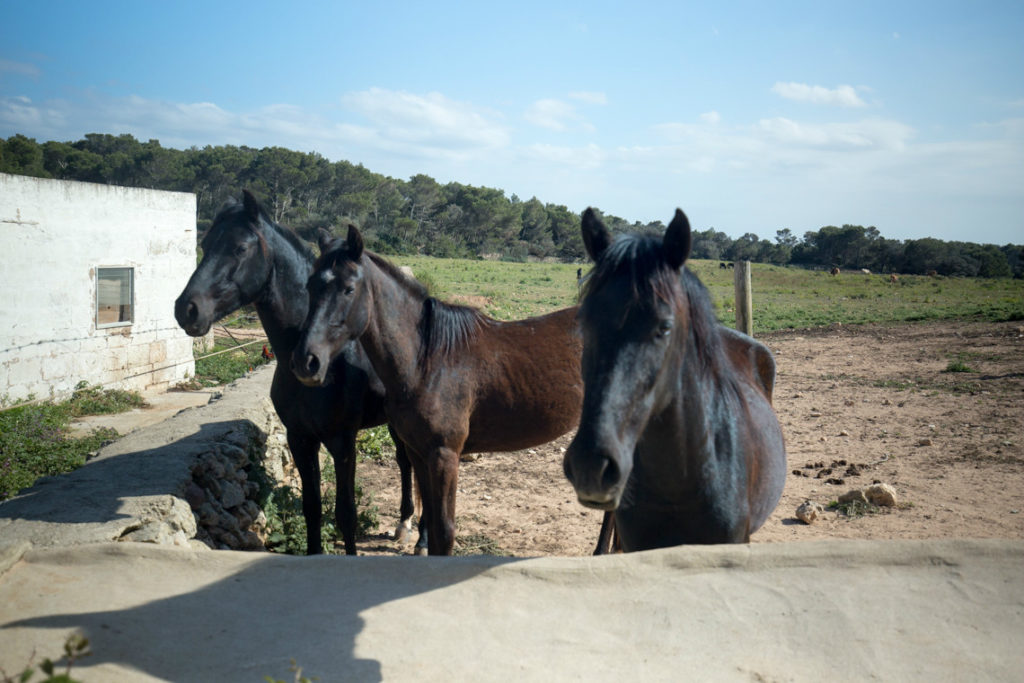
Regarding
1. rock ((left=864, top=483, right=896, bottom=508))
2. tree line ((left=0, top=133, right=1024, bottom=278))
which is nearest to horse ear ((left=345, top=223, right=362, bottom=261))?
rock ((left=864, top=483, right=896, bottom=508))

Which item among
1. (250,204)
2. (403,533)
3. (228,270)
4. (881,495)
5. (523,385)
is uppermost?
(250,204)

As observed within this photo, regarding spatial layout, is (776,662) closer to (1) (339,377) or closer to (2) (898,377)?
(1) (339,377)

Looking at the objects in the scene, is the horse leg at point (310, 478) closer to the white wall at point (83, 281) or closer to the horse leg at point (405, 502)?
the horse leg at point (405, 502)

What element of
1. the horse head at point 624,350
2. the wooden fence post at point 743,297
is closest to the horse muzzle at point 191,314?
the horse head at point 624,350

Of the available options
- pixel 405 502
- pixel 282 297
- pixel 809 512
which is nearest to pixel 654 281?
pixel 282 297

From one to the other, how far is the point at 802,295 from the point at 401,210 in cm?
3674

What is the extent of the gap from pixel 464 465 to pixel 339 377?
3.41m

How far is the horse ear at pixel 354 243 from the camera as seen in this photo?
3.65m

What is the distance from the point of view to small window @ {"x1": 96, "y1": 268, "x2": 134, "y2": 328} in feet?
36.6

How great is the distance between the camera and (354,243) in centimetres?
371

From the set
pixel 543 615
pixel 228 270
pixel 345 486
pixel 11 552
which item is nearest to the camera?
pixel 543 615

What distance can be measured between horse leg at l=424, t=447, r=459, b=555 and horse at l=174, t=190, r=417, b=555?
744 mm

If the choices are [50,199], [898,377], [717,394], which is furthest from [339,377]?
[898,377]

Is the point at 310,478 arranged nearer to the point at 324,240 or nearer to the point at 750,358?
the point at 324,240
